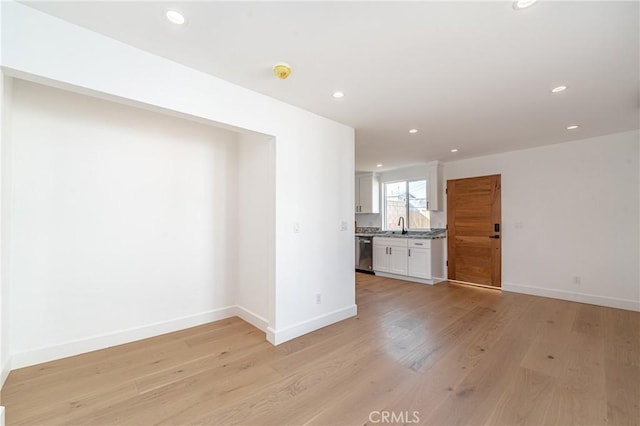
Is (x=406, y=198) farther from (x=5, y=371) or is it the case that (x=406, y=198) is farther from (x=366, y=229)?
(x=5, y=371)

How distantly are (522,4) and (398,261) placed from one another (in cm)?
455

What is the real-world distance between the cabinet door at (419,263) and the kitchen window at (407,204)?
35.8 inches

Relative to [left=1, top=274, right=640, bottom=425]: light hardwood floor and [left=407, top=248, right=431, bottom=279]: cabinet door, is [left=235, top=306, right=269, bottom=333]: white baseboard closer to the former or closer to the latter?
[left=1, top=274, right=640, bottom=425]: light hardwood floor

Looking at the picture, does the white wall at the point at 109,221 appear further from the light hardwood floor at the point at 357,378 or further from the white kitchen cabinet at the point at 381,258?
the white kitchen cabinet at the point at 381,258

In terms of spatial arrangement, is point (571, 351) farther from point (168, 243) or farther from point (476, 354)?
point (168, 243)

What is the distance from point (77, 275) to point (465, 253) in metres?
5.80

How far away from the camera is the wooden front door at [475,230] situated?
476 cm

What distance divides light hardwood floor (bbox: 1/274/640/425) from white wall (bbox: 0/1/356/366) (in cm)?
47

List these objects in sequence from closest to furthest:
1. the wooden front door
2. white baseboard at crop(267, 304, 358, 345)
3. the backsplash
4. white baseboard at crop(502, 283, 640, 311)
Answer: white baseboard at crop(267, 304, 358, 345), white baseboard at crop(502, 283, 640, 311), the wooden front door, the backsplash

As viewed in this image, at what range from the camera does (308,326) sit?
114 inches

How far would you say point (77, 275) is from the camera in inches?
94.3

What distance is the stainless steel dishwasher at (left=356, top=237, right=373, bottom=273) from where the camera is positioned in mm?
5957

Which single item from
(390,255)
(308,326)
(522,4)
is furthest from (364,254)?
(522,4)

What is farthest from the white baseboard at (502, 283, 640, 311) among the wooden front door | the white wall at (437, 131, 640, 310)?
the wooden front door
